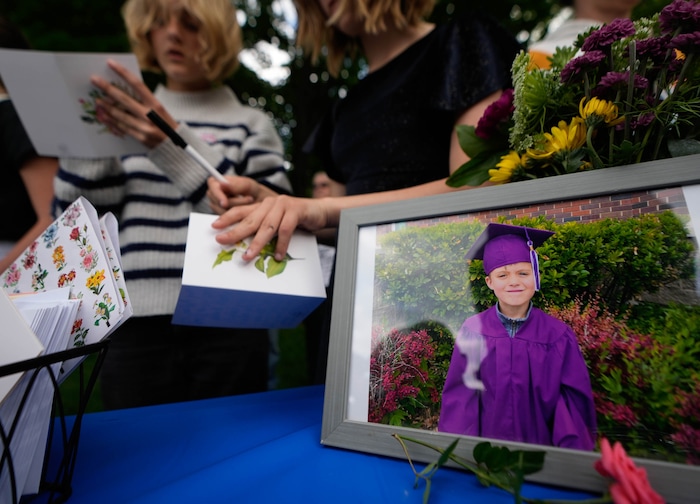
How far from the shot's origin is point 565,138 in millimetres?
540

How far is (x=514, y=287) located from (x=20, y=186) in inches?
50.8

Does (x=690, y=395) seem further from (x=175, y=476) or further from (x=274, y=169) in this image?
(x=274, y=169)

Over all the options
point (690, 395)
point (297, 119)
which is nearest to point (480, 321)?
point (690, 395)

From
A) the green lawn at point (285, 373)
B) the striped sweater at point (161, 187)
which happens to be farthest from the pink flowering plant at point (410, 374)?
the green lawn at point (285, 373)

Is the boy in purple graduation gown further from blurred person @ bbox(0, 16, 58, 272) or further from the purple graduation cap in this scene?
blurred person @ bbox(0, 16, 58, 272)

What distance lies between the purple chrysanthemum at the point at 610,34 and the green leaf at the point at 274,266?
→ 503 mm

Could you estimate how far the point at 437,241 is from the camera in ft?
1.79

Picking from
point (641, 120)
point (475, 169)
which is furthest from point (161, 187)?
point (641, 120)

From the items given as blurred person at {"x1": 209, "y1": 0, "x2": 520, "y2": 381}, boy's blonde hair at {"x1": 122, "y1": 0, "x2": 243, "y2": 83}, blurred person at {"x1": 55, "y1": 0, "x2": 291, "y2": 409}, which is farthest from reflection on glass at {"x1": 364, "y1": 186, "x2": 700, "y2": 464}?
boy's blonde hair at {"x1": 122, "y1": 0, "x2": 243, "y2": 83}

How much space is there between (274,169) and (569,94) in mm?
773

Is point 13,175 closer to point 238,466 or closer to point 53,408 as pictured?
point 53,408

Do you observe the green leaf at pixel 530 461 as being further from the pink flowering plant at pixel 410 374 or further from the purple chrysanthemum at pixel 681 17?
the purple chrysanthemum at pixel 681 17

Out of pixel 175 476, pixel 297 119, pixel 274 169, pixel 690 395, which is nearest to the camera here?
pixel 690 395

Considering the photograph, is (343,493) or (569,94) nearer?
(343,493)
